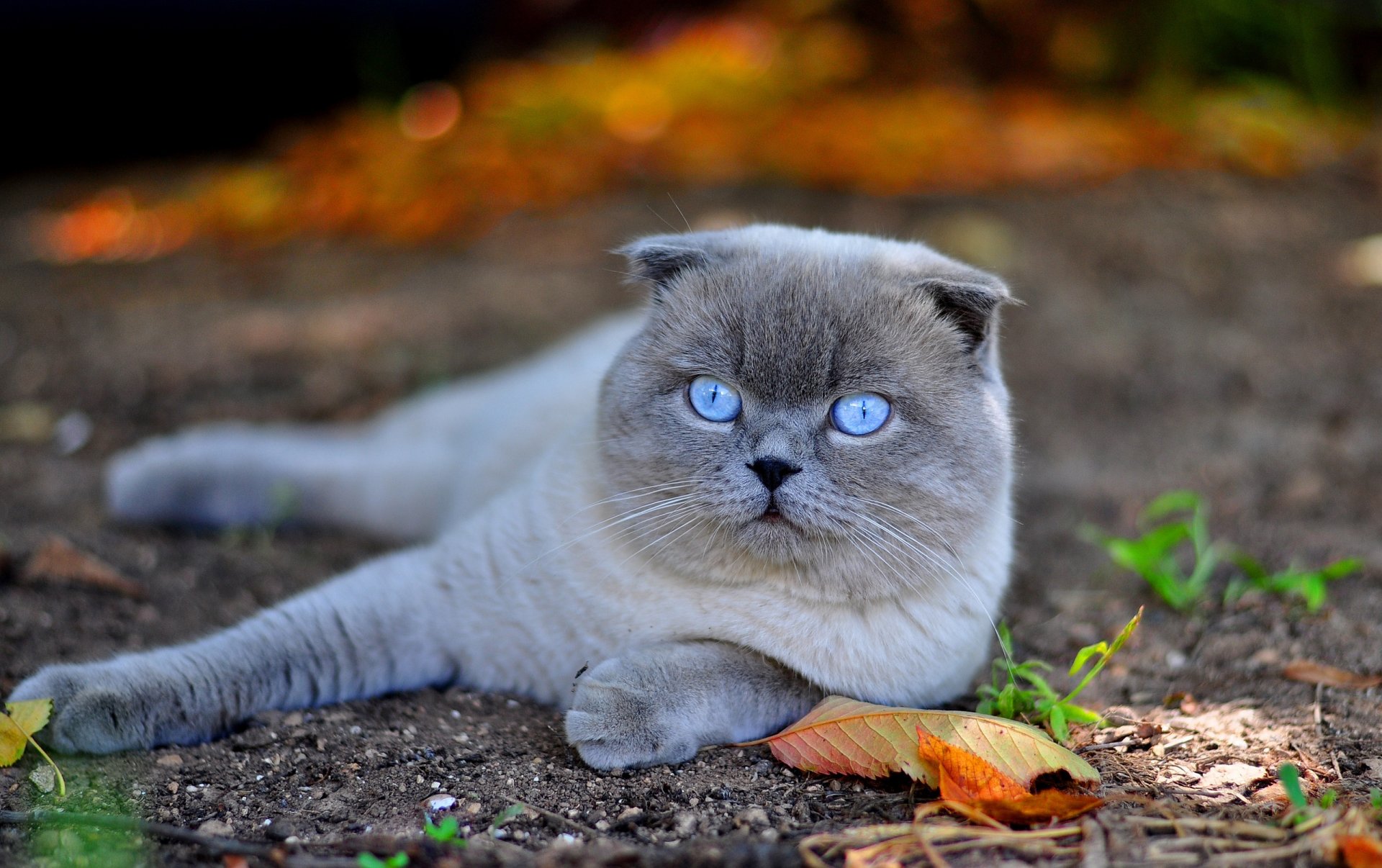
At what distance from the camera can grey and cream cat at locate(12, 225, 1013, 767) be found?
82.7 inches

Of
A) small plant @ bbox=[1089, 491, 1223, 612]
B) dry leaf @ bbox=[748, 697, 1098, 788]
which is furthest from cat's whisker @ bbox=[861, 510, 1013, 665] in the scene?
small plant @ bbox=[1089, 491, 1223, 612]

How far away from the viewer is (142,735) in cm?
215

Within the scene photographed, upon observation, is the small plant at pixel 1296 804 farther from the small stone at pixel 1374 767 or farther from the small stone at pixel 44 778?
the small stone at pixel 44 778

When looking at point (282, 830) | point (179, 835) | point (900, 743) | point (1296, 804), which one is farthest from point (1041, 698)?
point (179, 835)

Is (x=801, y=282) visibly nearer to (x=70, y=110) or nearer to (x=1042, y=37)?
(x=1042, y=37)

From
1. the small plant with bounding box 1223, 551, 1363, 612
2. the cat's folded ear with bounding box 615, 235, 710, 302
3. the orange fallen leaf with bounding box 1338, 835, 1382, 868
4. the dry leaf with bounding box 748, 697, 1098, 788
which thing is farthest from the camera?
the small plant with bounding box 1223, 551, 1363, 612

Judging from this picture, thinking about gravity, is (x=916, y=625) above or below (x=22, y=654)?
above

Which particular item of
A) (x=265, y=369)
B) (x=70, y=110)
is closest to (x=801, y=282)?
(x=265, y=369)

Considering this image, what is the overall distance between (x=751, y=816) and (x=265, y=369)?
11.1 ft

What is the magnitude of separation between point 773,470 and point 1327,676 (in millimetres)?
1400

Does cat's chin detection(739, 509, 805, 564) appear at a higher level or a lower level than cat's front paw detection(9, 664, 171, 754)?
higher

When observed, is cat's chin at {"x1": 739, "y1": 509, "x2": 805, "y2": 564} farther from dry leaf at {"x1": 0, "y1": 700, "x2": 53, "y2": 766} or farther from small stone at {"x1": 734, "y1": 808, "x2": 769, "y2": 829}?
dry leaf at {"x1": 0, "y1": 700, "x2": 53, "y2": 766}

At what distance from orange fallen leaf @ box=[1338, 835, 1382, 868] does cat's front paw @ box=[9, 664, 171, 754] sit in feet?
6.91

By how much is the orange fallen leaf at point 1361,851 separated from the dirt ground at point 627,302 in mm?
212
